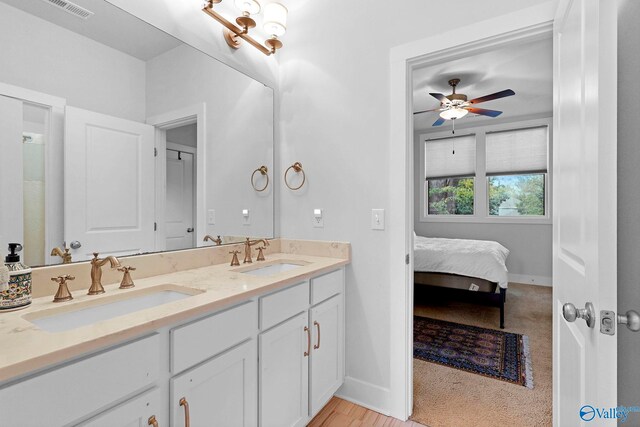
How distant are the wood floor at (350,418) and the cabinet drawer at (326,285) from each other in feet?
2.28

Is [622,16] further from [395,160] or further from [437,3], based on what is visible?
[395,160]

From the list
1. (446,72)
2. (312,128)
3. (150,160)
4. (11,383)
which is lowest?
(11,383)

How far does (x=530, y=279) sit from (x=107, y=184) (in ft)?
18.0

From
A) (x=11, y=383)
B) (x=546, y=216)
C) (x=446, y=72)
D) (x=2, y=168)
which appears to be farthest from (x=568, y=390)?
(x=546, y=216)

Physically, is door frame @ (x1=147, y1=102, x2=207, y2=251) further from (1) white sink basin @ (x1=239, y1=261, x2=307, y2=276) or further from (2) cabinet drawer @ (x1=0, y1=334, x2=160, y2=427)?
(2) cabinet drawer @ (x1=0, y1=334, x2=160, y2=427)

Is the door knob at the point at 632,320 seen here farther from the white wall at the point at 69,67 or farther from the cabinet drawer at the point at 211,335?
the white wall at the point at 69,67

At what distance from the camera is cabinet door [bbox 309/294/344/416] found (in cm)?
169

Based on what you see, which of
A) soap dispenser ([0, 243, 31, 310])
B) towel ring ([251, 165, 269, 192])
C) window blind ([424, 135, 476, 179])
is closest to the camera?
soap dispenser ([0, 243, 31, 310])

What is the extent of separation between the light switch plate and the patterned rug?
51.3 inches

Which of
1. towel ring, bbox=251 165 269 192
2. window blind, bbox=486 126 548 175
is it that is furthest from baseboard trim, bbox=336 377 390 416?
window blind, bbox=486 126 548 175

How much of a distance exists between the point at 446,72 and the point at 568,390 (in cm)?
313

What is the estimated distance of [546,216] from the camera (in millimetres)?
4699

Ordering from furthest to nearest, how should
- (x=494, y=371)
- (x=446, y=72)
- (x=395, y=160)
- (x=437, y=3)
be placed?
(x=446, y=72) → (x=494, y=371) → (x=395, y=160) → (x=437, y=3)

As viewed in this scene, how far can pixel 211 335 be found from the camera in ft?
3.69
